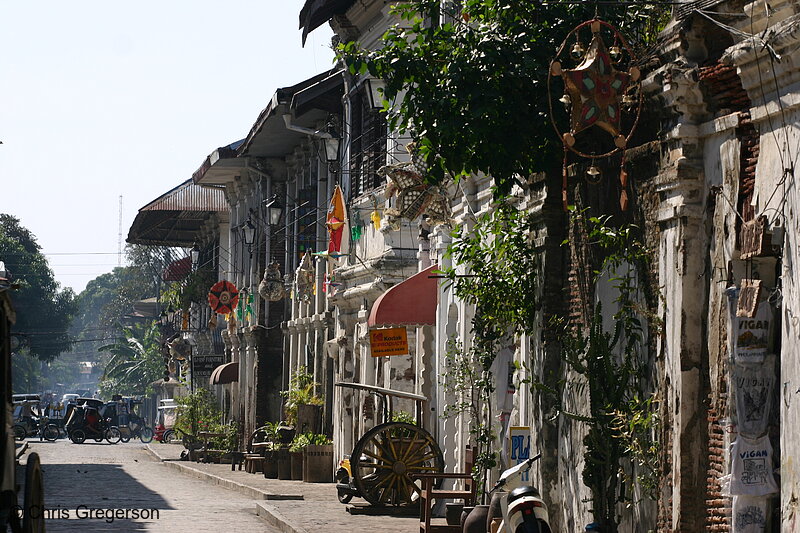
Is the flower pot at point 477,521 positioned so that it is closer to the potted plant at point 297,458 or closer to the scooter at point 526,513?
the scooter at point 526,513

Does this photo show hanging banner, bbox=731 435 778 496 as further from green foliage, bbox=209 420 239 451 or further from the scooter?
green foliage, bbox=209 420 239 451

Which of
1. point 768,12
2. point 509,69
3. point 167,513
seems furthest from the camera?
point 167,513

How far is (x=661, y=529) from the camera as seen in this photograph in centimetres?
1111

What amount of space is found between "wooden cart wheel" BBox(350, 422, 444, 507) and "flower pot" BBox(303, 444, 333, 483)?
27.0 feet

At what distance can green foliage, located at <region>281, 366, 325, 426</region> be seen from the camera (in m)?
31.2

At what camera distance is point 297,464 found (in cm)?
2917

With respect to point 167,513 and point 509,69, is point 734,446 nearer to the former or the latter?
point 509,69

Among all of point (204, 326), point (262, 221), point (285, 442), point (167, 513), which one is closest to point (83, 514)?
point (167, 513)

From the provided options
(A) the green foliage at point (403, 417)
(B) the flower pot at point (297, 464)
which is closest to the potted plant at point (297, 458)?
(B) the flower pot at point (297, 464)

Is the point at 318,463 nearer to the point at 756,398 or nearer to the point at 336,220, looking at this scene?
the point at 336,220

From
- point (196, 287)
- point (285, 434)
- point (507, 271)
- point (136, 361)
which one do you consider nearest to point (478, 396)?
point (507, 271)

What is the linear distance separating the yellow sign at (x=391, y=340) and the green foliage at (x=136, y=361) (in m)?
76.2

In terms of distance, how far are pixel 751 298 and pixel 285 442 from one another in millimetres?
22040

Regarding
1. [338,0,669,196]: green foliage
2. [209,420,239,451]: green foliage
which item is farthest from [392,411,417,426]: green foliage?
[209,420,239,451]: green foliage
